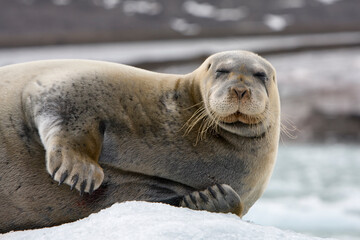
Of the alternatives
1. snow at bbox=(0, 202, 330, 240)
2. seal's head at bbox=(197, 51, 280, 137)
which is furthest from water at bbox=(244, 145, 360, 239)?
snow at bbox=(0, 202, 330, 240)

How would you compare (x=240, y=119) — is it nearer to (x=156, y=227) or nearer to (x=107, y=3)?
(x=156, y=227)

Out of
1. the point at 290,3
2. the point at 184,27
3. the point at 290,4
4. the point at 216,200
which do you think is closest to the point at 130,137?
the point at 216,200

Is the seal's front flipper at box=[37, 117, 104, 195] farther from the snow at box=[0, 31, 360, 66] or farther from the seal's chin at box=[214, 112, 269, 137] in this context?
the snow at box=[0, 31, 360, 66]

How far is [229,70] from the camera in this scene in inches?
116

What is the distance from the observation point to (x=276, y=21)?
64.2 feet

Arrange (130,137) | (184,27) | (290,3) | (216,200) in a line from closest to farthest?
(216,200)
(130,137)
(184,27)
(290,3)

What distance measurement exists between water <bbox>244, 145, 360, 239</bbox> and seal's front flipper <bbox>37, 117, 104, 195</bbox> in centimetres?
422

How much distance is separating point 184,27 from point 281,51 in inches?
175

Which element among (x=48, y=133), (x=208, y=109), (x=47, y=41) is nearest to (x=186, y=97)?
(x=208, y=109)

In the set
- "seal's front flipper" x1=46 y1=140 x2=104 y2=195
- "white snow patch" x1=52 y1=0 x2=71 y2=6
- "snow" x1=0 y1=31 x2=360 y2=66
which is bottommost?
"seal's front flipper" x1=46 y1=140 x2=104 y2=195

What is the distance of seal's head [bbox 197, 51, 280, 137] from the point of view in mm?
2799

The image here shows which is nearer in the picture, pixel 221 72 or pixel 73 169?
pixel 73 169

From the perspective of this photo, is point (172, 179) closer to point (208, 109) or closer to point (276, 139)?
point (208, 109)

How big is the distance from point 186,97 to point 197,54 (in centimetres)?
1140
